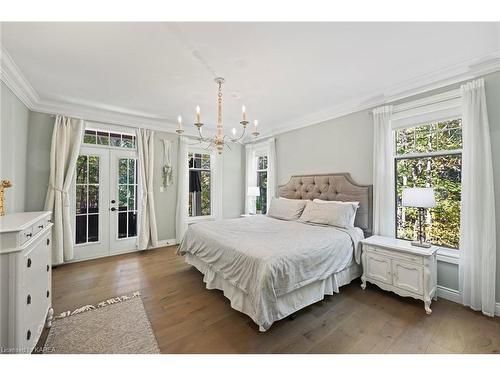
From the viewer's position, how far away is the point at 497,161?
208 centimetres

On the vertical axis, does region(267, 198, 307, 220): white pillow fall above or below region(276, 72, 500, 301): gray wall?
below

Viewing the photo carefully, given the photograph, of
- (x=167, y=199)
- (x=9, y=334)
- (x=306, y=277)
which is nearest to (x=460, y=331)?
(x=306, y=277)

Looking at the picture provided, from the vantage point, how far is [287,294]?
1.98m

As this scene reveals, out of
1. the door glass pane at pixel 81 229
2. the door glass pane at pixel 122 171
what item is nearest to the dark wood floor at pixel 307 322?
the door glass pane at pixel 81 229

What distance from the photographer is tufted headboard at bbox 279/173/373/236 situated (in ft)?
10.1

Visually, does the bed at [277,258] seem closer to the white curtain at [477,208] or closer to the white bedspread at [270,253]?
the white bedspread at [270,253]

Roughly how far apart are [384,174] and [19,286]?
3.72m

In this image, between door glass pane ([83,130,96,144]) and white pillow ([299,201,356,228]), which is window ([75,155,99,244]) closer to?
door glass pane ([83,130,96,144])

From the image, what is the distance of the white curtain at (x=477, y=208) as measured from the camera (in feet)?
6.75

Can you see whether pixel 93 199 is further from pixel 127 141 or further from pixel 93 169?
pixel 127 141

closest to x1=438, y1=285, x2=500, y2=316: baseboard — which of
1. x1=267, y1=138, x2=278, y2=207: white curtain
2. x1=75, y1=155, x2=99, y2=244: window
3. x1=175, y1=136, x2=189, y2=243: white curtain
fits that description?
x1=267, y1=138, x2=278, y2=207: white curtain

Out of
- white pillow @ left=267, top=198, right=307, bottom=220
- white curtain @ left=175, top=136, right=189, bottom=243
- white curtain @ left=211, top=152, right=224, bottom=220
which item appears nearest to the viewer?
white pillow @ left=267, top=198, right=307, bottom=220

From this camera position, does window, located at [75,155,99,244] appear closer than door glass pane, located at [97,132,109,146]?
Yes

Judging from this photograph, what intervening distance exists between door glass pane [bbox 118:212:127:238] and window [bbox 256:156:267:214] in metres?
2.99
